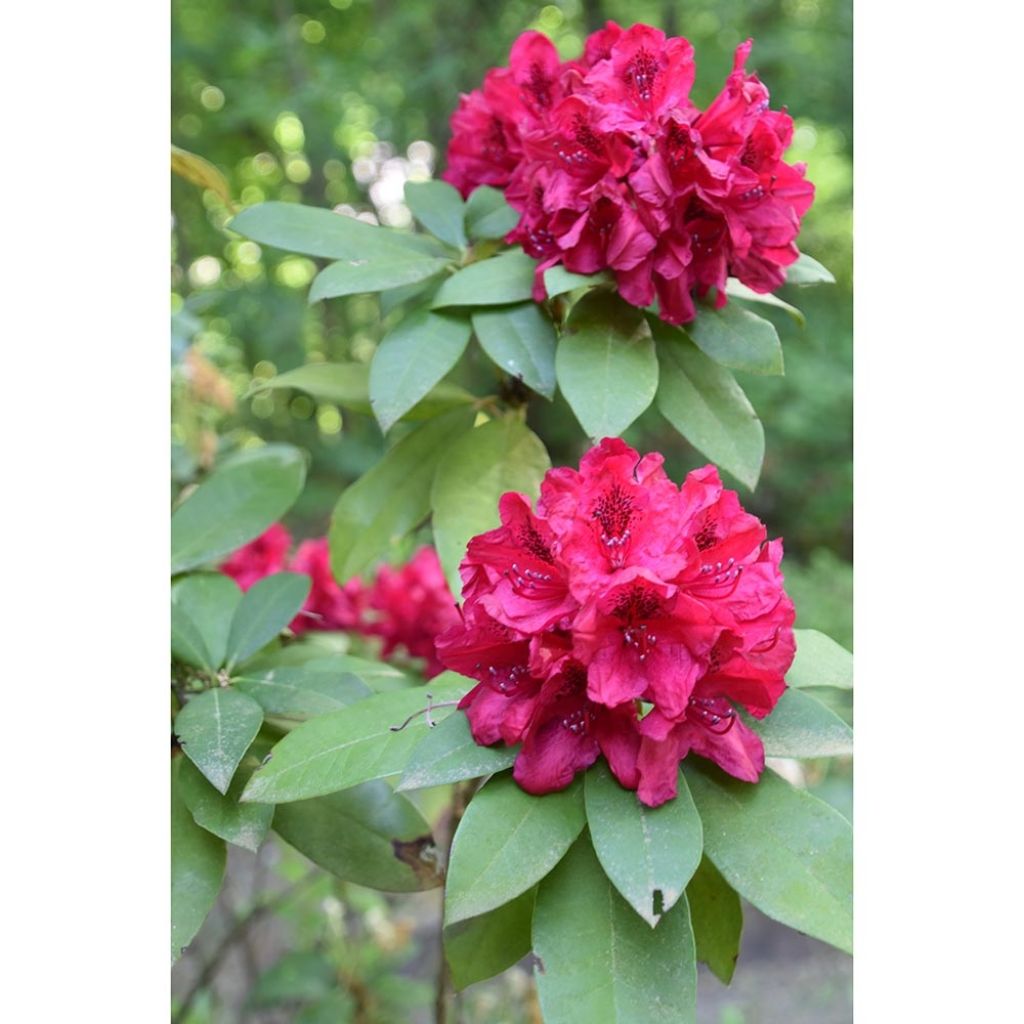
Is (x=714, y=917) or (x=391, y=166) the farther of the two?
(x=391, y=166)

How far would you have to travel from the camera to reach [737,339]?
84 cm

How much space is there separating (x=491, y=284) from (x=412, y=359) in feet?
0.28

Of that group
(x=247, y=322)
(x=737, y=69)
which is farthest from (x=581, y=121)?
(x=247, y=322)

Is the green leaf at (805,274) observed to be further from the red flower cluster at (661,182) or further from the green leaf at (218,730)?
the green leaf at (218,730)

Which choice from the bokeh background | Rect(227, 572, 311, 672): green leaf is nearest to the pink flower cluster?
Rect(227, 572, 311, 672): green leaf

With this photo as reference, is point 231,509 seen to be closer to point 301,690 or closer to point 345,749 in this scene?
point 301,690

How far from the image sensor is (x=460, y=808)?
1.09 meters

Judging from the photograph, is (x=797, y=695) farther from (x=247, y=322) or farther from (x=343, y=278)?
(x=247, y=322)

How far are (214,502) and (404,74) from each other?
3324 millimetres

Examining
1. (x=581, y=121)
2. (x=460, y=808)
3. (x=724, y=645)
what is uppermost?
(x=581, y=121)

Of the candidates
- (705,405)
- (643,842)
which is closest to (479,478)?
(705,405)

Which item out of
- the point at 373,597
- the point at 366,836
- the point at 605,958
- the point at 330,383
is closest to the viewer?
the point at 605,958

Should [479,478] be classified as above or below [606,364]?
below

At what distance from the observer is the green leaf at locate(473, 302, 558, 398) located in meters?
0.83
